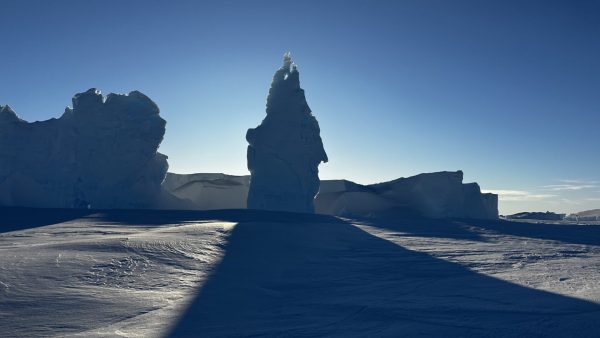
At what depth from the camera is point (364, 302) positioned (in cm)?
554

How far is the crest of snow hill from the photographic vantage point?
23.8 meters

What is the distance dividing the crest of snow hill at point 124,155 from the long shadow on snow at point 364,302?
1535 centimetres

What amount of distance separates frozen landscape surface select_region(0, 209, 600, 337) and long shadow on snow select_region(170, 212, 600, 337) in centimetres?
2

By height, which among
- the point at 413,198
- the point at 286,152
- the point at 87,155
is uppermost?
the point at 286,152

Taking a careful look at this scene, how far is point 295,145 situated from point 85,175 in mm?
10367

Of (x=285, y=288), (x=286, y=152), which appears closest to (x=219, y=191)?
(x=286, y=152)

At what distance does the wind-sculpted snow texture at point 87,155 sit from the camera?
23719mm

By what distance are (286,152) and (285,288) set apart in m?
18.0

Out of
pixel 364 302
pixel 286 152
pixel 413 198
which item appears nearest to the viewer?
pixel 364 302

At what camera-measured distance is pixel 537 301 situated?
5.49 metres

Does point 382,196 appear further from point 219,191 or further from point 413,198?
point 219,191

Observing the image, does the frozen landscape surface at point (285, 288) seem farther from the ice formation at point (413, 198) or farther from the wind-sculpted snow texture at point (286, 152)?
the ice formation at point (413, 198)

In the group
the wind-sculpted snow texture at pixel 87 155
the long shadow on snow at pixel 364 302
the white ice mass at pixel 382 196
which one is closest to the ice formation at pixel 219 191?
the white ice mass at pixel 382 196

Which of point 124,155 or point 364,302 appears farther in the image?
point 124,155
